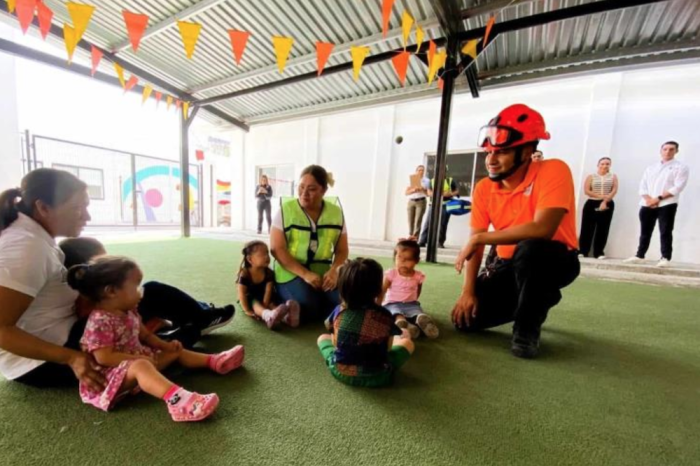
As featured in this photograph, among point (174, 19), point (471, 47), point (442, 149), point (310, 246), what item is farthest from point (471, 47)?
point (174, 19)

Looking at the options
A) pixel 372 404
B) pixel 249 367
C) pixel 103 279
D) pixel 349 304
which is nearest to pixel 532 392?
pixel 372 404

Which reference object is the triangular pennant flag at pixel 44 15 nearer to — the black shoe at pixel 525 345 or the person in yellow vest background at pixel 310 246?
the person in yellow vest background at pixel 310 246

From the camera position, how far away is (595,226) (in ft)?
14.2

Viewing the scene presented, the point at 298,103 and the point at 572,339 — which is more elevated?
the point at 298,103

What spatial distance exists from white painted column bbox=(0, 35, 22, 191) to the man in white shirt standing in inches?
376

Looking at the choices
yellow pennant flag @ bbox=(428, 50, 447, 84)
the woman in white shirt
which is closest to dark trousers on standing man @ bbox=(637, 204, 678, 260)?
yellow pennant flag @ bbox=(428, 50, 447, 84)

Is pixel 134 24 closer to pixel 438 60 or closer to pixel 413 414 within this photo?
pixel 438 60

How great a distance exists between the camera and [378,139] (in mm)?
6145

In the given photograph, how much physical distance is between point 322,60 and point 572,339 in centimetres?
333

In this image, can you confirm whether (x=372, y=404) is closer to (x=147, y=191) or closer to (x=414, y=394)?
(x=414, y=394)

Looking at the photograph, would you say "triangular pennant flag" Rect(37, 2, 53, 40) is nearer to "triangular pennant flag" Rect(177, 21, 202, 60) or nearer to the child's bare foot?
"triangular pennant flag" Rect(177, 21, 202, 60)

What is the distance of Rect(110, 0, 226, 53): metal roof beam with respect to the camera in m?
3.13

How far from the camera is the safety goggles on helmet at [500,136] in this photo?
1320 mm

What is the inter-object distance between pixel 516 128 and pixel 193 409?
168cm
